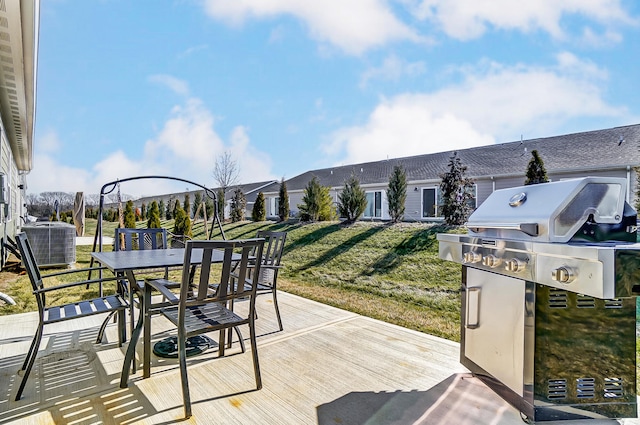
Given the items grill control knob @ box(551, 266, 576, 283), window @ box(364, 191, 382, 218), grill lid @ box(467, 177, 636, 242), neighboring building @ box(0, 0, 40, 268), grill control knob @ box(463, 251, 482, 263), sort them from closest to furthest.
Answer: grill control knob @ box(551, 266, 576, 283) → grill lid @ box(467, 177, 636, 242) → grill control knob @ box(463, 251, 482, 263) → neighboring building @ box(0, 0, 40, 268) → window @ box(364, 191, 382, 218)

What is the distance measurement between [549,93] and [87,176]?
18913mm

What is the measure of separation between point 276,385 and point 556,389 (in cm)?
174

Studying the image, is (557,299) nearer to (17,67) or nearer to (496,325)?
(496,325)

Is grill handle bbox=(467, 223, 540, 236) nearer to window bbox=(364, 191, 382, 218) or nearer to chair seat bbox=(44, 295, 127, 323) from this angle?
chair seat bbox=(44, 295, 127, 323)

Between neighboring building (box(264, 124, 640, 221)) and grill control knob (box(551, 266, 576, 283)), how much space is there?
30.9 feet

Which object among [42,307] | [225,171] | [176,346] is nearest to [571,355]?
[176,346]

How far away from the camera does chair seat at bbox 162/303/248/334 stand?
230 cm

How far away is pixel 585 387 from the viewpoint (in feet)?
6.47

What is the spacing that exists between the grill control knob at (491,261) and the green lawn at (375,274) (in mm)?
1577

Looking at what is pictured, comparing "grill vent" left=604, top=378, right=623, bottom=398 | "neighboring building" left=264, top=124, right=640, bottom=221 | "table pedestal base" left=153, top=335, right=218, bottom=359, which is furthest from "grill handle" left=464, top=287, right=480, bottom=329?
"neighboring building" left=264, top=124, right=640, bottom=221

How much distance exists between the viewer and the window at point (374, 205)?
15.9 m

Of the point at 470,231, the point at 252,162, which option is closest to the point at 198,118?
the point at 252,162

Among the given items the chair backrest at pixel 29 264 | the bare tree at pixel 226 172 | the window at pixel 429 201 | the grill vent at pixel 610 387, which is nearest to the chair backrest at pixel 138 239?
the chair backrest at pixel 29 264

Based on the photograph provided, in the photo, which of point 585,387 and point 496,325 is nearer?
point 585,387
